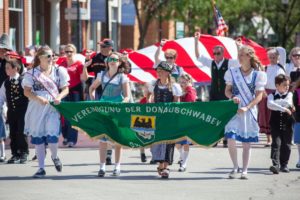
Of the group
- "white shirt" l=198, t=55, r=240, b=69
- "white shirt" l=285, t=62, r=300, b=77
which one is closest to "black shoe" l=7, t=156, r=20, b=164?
"white shirt" l=198, t=55, r=240, b=69

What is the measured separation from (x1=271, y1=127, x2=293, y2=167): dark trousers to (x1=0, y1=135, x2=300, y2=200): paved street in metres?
0.25

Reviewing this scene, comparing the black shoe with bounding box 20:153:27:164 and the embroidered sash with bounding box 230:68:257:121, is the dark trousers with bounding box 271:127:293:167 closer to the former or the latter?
the embroidered sash with bounding box 230:68:257:121

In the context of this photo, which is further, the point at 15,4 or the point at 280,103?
the point at 15,4

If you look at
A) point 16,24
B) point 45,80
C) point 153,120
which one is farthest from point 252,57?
point 16,24

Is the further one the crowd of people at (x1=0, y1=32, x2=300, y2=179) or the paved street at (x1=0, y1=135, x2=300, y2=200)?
the crowd of people at (x1=0, y1=32, x2=300, y2=179)

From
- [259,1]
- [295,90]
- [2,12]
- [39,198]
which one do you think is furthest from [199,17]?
[39,198]

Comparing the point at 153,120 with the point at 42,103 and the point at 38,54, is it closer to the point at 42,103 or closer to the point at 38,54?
the point at 42,103

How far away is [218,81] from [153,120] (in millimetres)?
4795

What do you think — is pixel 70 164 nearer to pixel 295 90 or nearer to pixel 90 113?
pixel 90 113

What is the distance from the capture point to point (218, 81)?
18.1 m

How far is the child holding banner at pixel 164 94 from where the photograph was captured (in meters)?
13.4

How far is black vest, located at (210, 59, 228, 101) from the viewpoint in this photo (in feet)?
59.0

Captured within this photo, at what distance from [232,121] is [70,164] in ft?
9.98

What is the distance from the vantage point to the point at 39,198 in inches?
443
